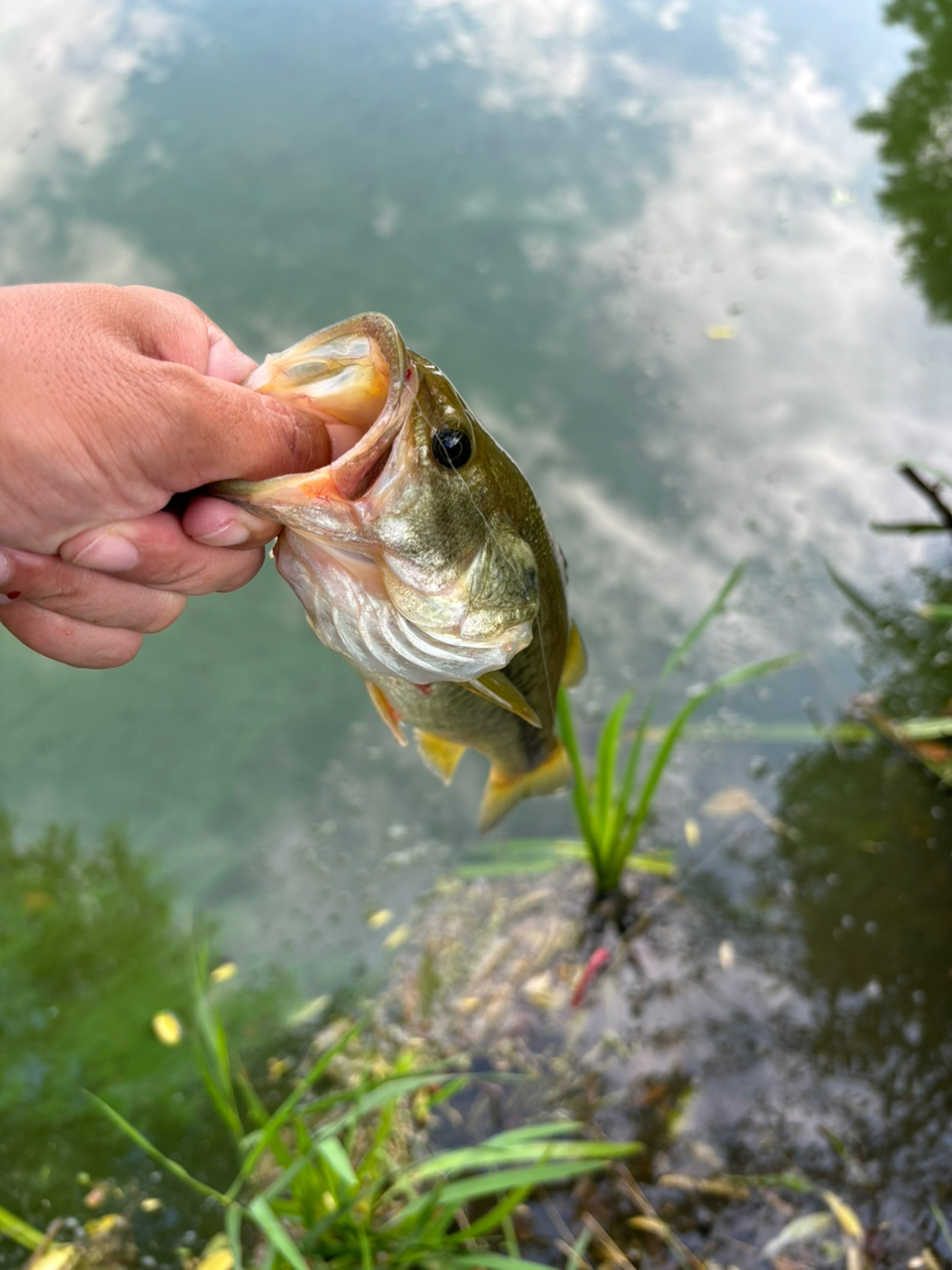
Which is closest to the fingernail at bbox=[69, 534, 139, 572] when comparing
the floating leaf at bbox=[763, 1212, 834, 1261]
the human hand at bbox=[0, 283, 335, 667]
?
the human hand at bbox=[0, 283, 335, 667]

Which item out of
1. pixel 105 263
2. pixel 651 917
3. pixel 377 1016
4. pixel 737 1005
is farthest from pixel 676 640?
pixel 105 263

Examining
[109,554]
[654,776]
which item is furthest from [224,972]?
[109,554]

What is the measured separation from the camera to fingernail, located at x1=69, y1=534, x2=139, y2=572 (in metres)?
1.26

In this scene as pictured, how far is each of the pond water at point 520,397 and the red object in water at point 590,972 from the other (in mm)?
460

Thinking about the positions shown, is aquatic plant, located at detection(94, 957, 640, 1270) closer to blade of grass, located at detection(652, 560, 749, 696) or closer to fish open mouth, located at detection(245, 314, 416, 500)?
fish open mouth, located at detection(245, 314, 416, 500)

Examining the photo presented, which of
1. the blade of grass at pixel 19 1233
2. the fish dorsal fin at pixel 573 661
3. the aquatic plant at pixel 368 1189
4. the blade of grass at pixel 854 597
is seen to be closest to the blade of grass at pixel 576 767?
the fish dorsal fin at pixel 573 661

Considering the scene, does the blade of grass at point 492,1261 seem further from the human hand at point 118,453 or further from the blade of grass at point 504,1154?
the human hand at point 118,453

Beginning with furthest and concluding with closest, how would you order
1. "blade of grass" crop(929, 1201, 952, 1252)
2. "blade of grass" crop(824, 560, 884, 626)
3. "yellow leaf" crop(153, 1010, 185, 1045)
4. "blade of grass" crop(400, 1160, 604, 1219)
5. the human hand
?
"blade of grass" crop(824, 560, 884, 626), "yellow leaf" crop(153, 1010, 185, 1045), "blade of grass" crop(929, 1201, 952, 1252), "blade of grass" crop(400, 1160, 604, 1219), the human hand

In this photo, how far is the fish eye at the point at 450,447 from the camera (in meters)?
1.27

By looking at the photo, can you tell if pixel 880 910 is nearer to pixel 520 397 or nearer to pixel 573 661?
pixel 573 661

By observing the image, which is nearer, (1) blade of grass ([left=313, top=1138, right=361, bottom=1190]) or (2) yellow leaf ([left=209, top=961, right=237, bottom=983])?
(1) blade of grass ([left=313, top=1138, right=361, bottom=1190])

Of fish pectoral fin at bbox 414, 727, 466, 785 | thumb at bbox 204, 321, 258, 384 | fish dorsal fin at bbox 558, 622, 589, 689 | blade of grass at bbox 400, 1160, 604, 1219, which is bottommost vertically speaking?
blade of grass at bbox 400, 1160, 604, 1219

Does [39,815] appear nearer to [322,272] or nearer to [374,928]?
[374,928]

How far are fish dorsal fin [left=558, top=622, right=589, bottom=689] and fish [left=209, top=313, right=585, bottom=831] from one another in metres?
0.26
